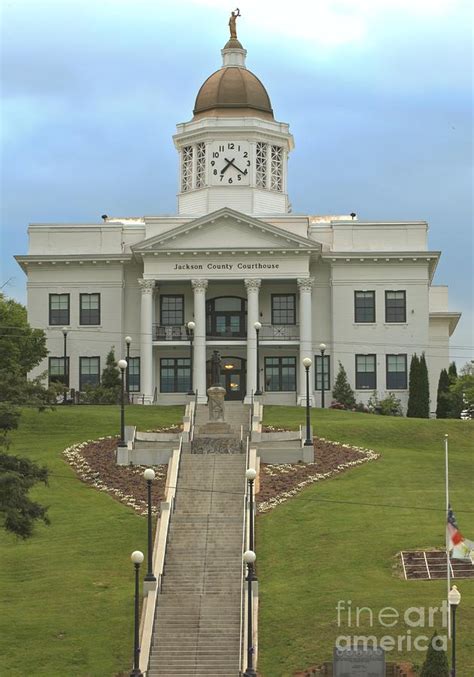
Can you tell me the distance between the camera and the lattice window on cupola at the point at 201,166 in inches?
3738

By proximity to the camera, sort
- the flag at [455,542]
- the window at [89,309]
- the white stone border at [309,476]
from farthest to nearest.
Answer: the window at [89,309] < the white stone border at [309,476] < the flag at [455,542]

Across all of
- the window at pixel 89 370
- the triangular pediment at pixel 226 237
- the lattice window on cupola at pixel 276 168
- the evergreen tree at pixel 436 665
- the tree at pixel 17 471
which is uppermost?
the lattice window on cupola at pixel 276 168

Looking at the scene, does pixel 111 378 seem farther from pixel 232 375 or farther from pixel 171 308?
pixel 232 375

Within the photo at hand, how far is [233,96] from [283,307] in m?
14.0

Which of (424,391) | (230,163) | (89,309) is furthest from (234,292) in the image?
(424,391)

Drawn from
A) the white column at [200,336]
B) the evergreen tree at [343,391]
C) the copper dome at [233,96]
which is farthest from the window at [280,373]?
the copper dome at [233,96]

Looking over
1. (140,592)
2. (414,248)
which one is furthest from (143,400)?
(140,592)

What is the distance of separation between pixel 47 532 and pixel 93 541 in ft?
7.54

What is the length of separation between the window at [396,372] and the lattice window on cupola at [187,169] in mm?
16743

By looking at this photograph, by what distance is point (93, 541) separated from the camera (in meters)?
56.1

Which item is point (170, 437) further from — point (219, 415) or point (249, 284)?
point (249, 284)

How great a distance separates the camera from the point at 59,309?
92.7 m

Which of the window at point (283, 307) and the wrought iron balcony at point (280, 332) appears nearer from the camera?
the wrought iron balcony at point (280, 332)

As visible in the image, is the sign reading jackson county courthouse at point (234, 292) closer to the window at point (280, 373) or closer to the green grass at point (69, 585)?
the window at point (280, 373)
